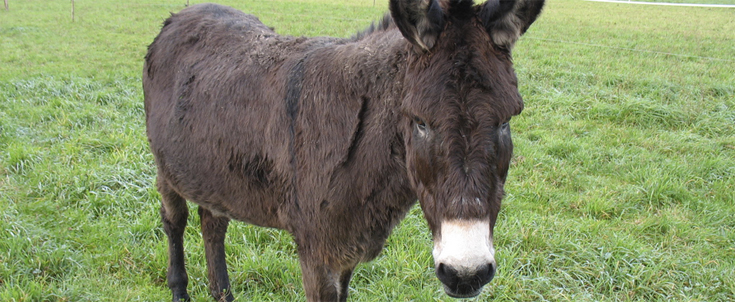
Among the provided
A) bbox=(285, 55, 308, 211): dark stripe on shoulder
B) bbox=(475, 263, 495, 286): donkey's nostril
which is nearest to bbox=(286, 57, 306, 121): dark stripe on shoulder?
bbox=(285, 55, 308, 211): dark stripe on shoulder

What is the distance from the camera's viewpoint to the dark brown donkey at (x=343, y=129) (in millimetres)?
1743

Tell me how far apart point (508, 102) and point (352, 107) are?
73 centimetres

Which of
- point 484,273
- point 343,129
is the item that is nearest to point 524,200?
point 343,129

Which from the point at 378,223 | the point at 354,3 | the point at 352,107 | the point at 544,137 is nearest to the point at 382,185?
the point at 378,223

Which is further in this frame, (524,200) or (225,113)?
(524,200)

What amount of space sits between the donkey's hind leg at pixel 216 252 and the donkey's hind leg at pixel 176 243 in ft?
0.53

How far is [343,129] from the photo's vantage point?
88.4 inches

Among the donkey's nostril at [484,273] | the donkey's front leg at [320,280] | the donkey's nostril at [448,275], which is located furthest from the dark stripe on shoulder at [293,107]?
the donkey's nostril at [484,273]

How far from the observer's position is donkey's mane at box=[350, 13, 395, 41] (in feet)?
8.11

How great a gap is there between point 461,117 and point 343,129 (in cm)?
67

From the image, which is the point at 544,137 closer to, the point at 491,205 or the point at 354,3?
the point at 491,205

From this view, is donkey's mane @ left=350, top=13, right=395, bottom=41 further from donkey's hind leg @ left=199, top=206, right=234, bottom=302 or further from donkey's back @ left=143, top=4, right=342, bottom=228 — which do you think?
donkey's hind leg @ left=199, top=206, right=234, bottom=302

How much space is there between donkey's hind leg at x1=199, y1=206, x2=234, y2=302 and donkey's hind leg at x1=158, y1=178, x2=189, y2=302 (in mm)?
162

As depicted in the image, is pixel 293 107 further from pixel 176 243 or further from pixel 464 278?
pixel 176 243
